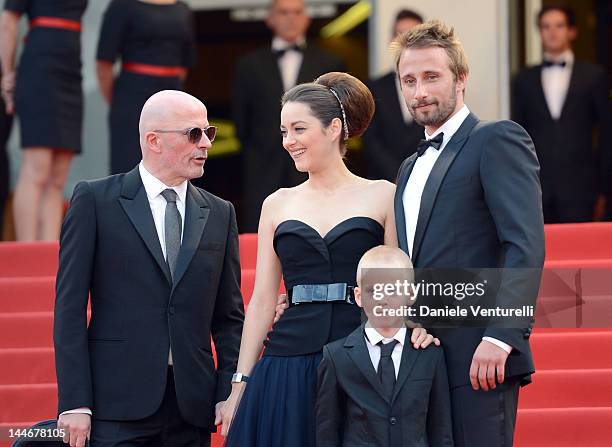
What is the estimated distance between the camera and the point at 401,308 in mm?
4488

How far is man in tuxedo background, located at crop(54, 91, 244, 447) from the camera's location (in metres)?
4.79

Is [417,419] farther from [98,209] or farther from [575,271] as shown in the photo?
[575,271]

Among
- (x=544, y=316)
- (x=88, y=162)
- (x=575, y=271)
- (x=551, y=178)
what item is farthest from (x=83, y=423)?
(x=88, y=162)

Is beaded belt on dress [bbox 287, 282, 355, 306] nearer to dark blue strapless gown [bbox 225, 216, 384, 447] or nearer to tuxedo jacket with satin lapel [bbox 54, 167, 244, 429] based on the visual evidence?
dark blue strapless gown [bbox 225, 216, 384, 447]

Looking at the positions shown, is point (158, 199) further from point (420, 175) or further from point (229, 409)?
point (420, 175)

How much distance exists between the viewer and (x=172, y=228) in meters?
4.99

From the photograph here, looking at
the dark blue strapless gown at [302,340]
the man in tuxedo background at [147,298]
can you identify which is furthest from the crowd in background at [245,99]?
the dark blue strapless gown at [302,340]

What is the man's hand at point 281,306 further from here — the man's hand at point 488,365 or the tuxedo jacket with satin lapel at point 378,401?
the man's hand at point 488,365

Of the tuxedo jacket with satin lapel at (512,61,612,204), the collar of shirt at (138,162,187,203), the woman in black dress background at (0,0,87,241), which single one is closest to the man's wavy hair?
the collar of shirt at (138,162,187,203)

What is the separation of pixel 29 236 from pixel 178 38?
1552 mm

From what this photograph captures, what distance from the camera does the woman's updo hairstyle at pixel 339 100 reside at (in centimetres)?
496

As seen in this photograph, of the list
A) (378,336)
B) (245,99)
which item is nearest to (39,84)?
(245,99)

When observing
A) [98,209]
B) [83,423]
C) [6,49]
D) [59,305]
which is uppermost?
[6,49]

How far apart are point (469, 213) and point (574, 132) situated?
5077 millimetres
